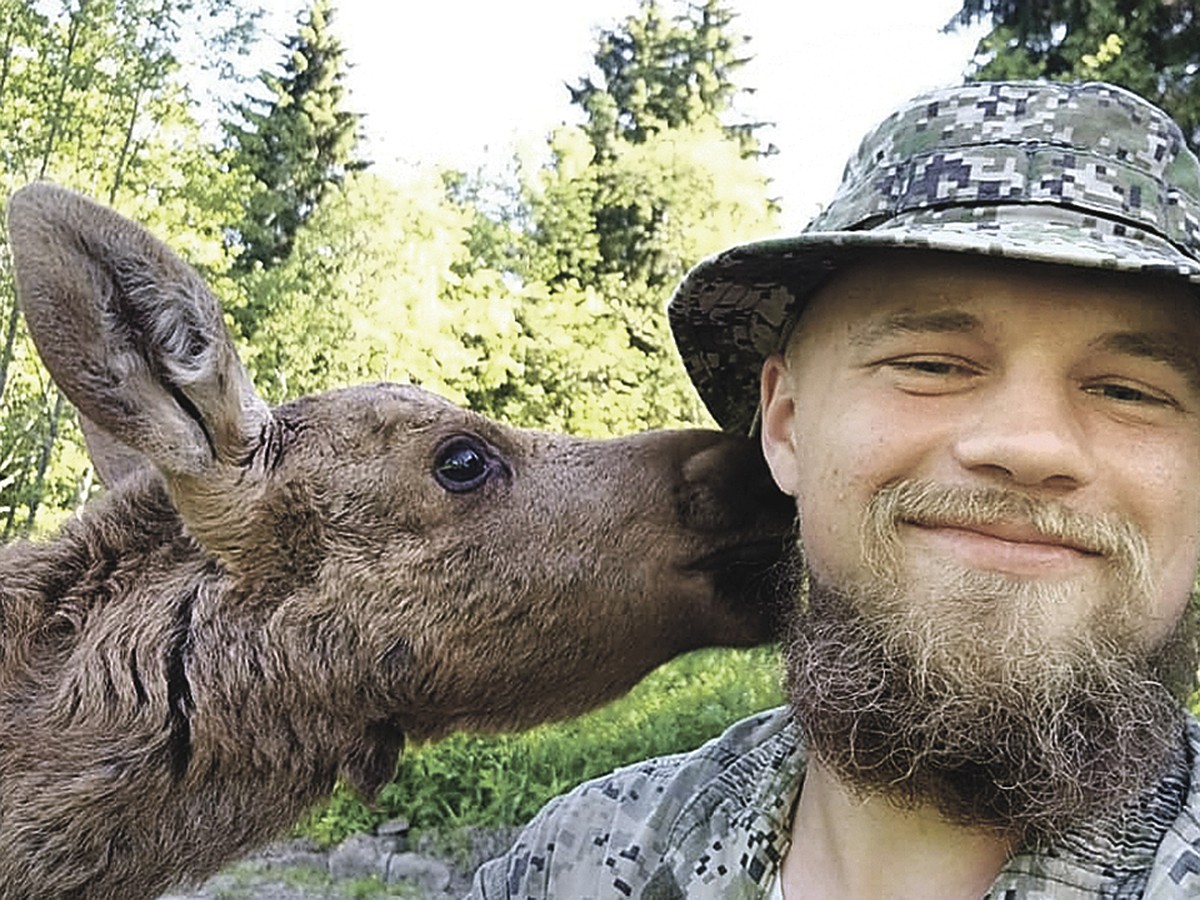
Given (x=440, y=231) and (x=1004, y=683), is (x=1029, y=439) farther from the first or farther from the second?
(x=440, y=231)

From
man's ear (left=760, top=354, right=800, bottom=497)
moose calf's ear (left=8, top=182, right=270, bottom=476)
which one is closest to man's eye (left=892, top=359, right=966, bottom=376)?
man's ear (left=760, top=354, right=800, bottom=497)

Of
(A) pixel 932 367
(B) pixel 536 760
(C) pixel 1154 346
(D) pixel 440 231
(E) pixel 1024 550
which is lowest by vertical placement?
(B) pixel 536 760

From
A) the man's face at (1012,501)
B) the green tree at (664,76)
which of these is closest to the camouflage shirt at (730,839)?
the man's face at (1012,501)

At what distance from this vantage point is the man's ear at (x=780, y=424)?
3.34 m

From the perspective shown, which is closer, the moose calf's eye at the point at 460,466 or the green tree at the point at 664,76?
the moose calf's eye at the point at 460,466

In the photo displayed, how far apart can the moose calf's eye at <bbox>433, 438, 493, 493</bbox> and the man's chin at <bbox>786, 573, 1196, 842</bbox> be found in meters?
1.40

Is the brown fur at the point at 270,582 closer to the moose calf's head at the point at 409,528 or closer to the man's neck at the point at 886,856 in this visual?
the moose calf's head at the point at 409,528

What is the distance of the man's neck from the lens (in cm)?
287

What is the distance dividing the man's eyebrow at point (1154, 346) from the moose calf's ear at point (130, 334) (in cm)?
226

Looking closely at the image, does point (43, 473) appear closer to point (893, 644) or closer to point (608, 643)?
point (608, 643)

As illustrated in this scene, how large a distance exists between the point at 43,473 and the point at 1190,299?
1450 centimetres

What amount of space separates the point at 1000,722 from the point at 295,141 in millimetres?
38039

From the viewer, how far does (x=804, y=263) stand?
3.19m

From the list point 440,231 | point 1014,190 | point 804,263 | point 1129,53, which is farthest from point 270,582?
point 440,231
